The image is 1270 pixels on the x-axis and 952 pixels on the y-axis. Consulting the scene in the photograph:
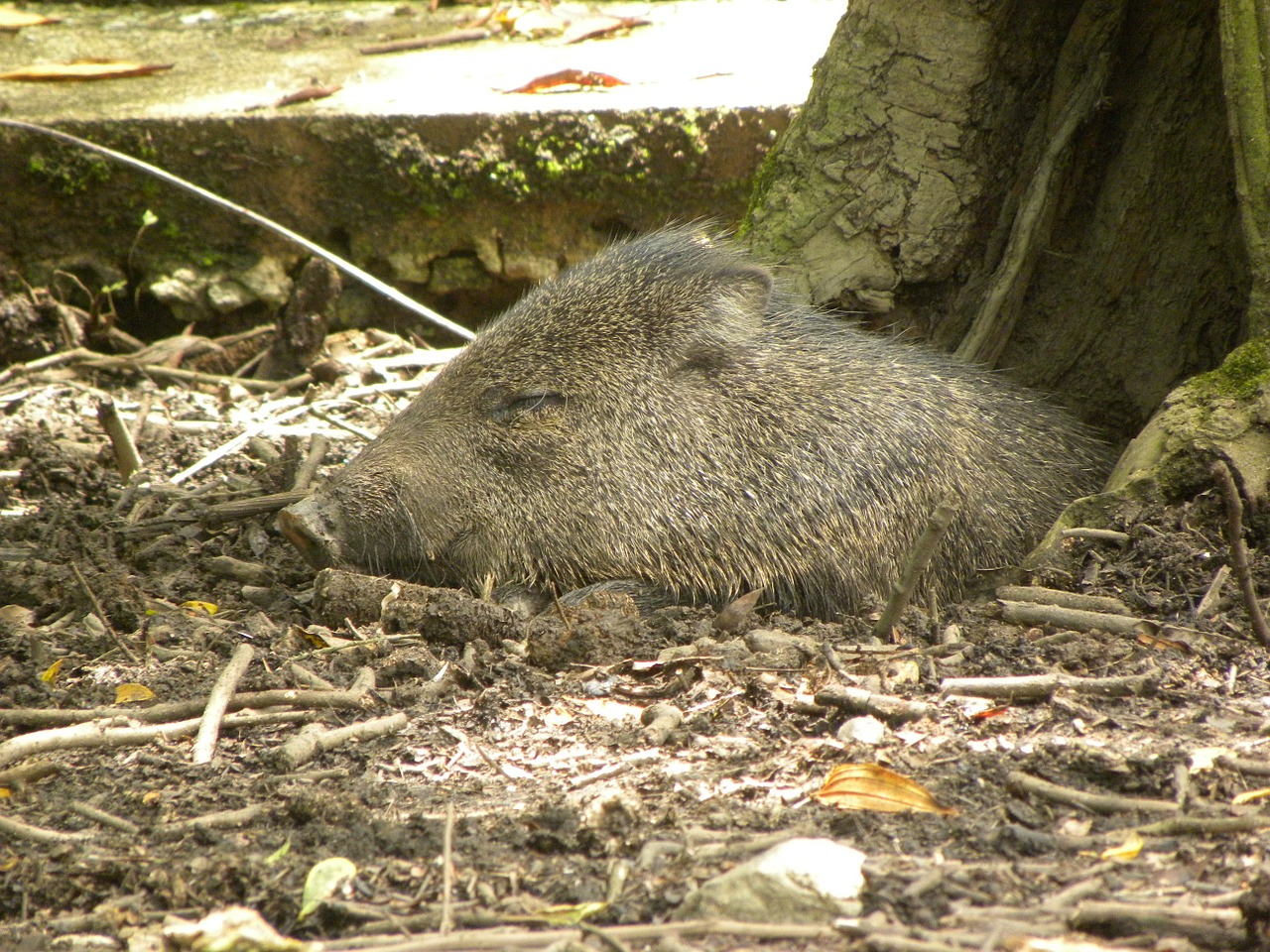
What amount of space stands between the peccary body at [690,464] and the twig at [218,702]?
733 millimetres

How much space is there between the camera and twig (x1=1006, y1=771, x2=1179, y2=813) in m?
2.33

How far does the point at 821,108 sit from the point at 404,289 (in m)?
2.74

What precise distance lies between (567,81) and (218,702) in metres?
4.47

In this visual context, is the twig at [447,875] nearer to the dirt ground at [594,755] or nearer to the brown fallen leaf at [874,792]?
the dirt ground at [594,755]

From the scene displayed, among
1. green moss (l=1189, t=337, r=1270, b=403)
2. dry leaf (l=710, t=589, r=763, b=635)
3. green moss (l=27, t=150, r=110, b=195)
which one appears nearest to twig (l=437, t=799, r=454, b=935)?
dry leaf (l=710, t=589, r=763, b=635)

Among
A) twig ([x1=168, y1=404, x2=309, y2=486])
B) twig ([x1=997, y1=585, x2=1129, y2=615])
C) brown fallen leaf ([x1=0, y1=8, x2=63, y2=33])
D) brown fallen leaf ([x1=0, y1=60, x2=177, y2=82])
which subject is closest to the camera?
twig ([x1=997, y1=585, x2=1129, y2=615])

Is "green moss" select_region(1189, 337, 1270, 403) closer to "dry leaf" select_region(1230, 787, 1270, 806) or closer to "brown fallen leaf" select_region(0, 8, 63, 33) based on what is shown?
"dry leaf" select_region(1230, 787, 1270, 806)

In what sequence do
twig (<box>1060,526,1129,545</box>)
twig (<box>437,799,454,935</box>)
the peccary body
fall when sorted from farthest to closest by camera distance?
the peccary body → twig (<box>1060,526,1129,545</box>) → twig (<box>437,799,454,935</box>)

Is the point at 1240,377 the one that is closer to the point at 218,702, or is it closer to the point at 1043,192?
the point at 1043,192

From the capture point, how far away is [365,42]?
24.6ft

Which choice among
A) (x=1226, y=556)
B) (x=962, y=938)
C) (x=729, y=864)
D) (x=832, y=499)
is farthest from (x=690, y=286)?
(x=962, y=938)

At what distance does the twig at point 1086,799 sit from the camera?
233 cm

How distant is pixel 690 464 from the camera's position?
4059 millimetres

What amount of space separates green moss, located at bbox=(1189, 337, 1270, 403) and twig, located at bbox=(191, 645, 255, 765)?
9.42 ft
